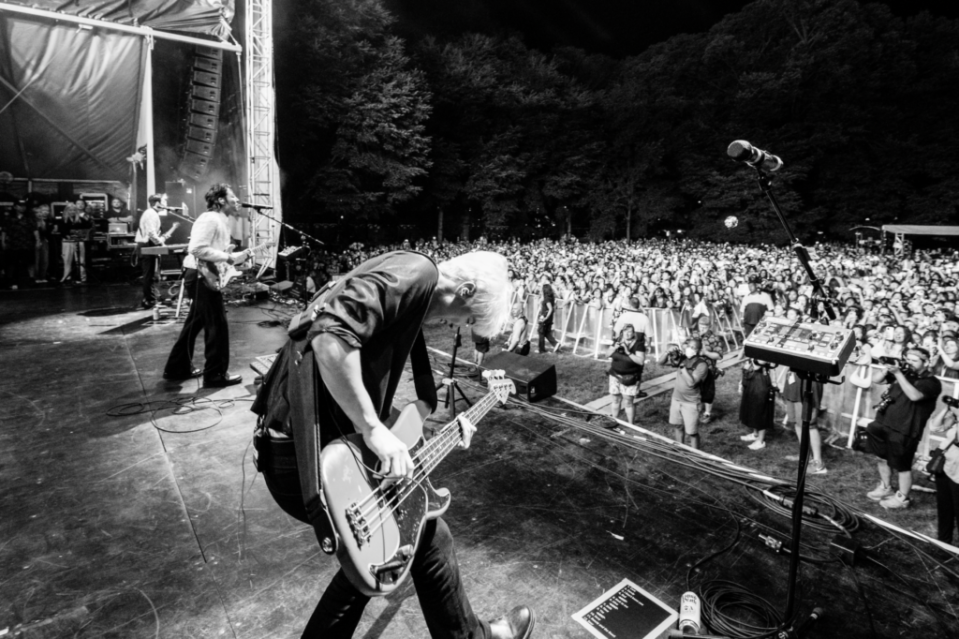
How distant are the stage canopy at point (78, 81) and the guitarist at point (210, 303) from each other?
8642 millimetres

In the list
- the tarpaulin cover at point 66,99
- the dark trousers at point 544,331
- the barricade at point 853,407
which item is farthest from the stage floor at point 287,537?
the tarpaulin cover at point 66,99

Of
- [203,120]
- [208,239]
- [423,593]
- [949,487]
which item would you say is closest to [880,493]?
[949,487]

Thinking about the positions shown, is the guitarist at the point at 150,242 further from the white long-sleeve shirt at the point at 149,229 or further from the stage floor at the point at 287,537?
the stage floor at the point at 287,537

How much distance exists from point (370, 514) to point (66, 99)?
13514 mm

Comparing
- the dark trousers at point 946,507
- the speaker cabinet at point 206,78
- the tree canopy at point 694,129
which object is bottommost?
the dark trousers at point 946,507

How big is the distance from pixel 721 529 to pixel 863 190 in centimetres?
3976

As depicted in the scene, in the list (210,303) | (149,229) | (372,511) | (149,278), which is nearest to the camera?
(372,511)

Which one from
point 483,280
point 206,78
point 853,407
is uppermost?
point 206,78

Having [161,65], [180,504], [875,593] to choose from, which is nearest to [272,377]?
[180,504]

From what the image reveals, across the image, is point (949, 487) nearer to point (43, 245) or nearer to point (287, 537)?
point (287, 537)

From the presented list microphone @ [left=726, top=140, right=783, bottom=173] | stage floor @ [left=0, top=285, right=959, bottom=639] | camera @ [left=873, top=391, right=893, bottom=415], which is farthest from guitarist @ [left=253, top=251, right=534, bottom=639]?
camera @ [left=873, top=391, right=893, bottom=415]

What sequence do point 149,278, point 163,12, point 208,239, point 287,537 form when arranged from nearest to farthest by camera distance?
1. point 287,537
2. point 208,239
3. point 149,278
4. point 163,12

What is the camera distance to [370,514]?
4.91 feet

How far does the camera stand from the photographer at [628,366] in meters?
6.17
